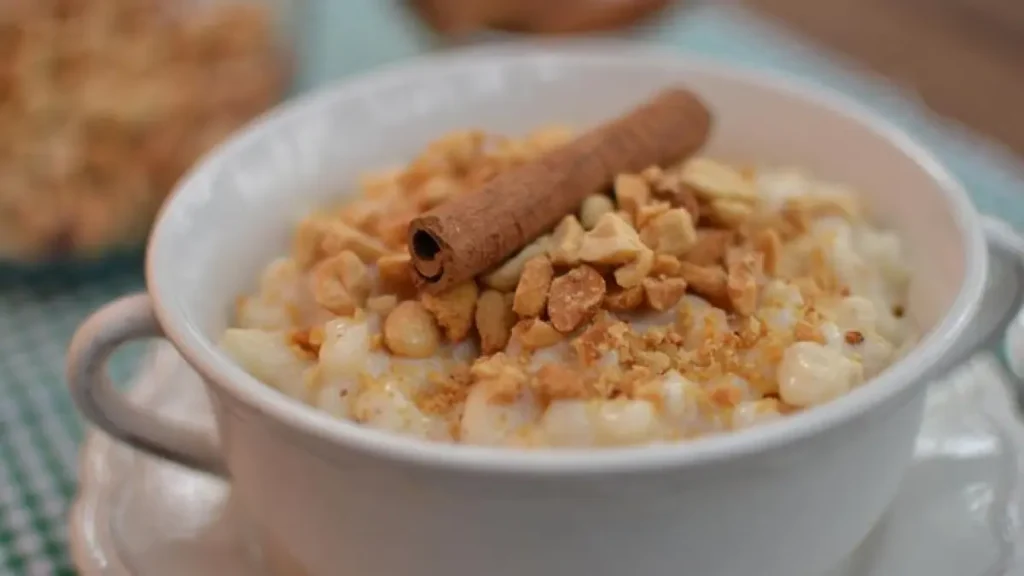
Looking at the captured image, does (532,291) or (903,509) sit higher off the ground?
(532,291)

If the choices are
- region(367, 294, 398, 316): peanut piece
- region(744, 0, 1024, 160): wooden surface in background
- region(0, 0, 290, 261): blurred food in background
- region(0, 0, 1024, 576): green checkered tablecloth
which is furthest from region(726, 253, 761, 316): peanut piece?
region(744, 0, 1024, 160): wooden surface in background

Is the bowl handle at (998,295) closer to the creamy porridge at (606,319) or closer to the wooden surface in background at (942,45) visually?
the creamy porridge at (606,319)

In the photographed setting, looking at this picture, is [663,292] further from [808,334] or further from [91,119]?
[91,119]

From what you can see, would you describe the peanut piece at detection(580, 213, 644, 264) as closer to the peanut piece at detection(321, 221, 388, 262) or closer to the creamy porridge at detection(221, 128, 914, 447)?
the creamy porridge at detection(221, 128, 914, 447)

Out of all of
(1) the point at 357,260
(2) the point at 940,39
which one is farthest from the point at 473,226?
(2) the point at 940,39

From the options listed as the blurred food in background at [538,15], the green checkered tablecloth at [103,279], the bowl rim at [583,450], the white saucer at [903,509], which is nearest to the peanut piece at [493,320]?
the bowl rim at [583,450]

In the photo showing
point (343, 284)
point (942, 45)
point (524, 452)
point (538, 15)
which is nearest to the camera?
point (524, 452)

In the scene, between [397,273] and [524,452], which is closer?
[524,452]

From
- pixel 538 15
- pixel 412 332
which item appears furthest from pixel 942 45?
pixel 412 332
